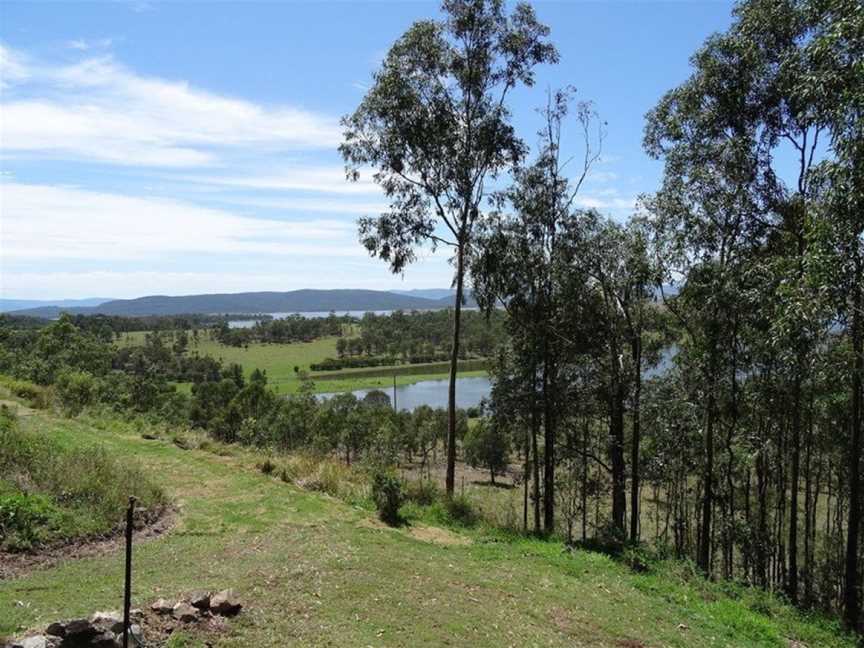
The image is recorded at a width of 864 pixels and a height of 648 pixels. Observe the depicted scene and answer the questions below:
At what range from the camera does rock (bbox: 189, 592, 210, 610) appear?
5.45 m

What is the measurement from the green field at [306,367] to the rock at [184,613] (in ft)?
293

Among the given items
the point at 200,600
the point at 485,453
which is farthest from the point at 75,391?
the point at 485,453

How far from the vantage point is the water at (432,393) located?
95.3 meters

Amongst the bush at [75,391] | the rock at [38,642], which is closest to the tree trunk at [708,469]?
the rock at [38,642]

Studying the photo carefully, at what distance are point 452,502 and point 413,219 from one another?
6.54 m

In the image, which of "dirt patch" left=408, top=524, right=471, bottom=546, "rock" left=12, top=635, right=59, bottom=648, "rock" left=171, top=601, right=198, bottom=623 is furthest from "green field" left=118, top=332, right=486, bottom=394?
"rock" left=12, top=635, right=59, bottom=648

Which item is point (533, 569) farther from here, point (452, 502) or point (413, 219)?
point (413, 219)

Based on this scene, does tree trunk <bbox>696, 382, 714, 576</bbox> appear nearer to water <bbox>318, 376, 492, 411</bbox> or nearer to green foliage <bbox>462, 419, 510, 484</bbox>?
green foliage <bbox>462, 419, 510, 484</bbox>

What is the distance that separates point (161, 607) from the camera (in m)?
5.27

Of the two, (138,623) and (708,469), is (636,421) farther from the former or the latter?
(138,623)

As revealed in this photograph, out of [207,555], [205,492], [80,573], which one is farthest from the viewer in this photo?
[205,492]

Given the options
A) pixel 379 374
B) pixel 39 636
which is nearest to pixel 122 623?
pixel 39 636

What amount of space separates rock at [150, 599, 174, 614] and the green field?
293 ft

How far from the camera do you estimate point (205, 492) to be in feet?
36.6
